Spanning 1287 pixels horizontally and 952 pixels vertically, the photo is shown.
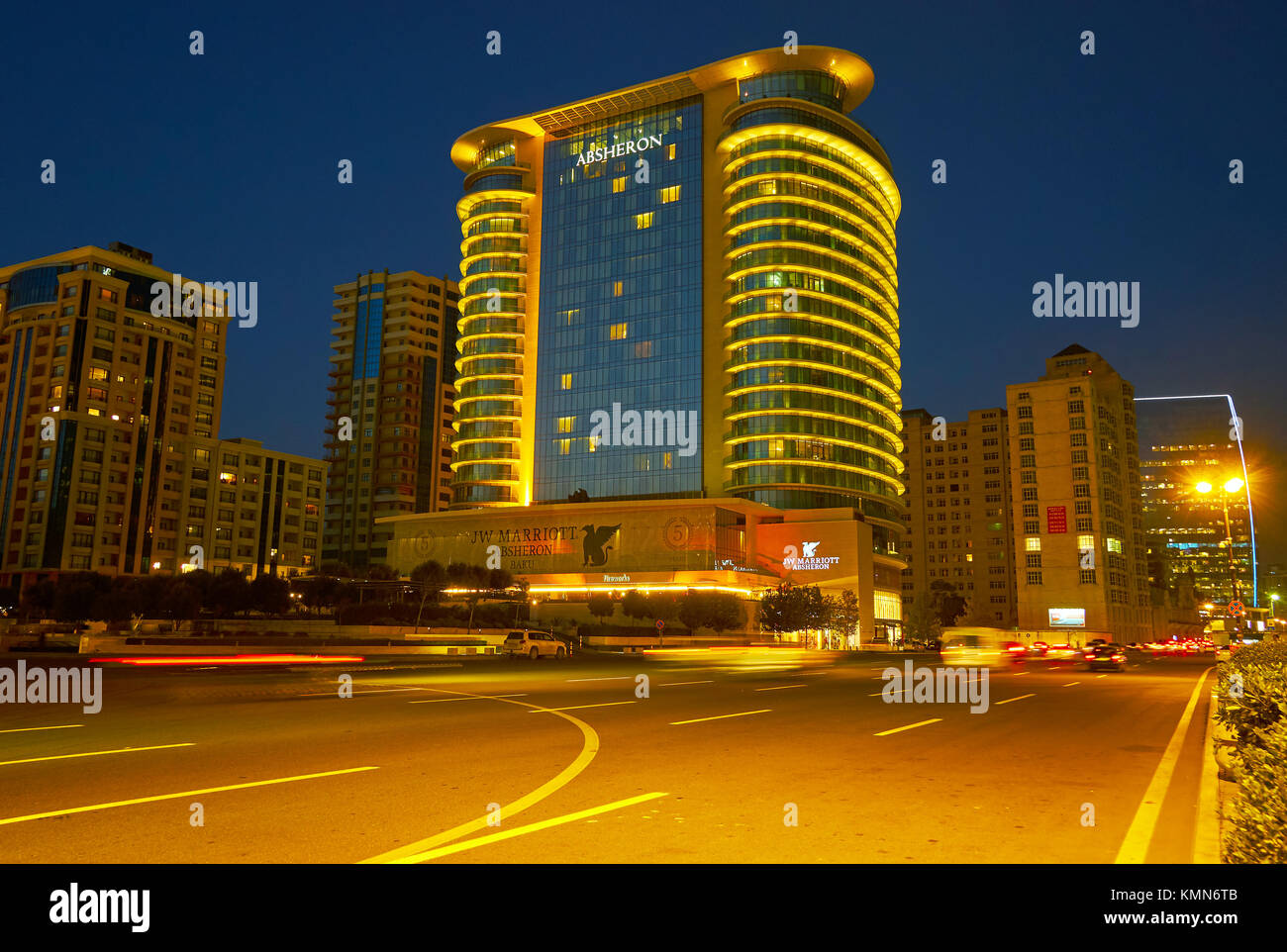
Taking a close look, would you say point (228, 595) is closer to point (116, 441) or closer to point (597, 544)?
point (597, 544)

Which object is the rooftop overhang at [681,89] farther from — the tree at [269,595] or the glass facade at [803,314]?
the tree at [269,595]

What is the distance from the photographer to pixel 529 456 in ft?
372

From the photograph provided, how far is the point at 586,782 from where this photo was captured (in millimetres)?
9547

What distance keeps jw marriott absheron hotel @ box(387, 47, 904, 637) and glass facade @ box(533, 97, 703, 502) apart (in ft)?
0.96

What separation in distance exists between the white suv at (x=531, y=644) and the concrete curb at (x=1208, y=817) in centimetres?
3806

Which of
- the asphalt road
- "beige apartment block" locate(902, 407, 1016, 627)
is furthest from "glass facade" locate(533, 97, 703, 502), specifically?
the asphalt road

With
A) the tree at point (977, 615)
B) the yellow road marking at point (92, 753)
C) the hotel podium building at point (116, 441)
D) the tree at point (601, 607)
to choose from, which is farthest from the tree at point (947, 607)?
the yellow road marking at point (92, 753)

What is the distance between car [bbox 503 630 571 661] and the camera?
46.9 m

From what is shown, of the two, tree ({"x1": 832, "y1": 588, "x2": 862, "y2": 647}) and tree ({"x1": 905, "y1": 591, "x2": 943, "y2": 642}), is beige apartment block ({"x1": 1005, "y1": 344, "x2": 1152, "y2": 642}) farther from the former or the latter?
tree ({"x1": 832, "y1": 588, "x2": 862, "y2": 647})

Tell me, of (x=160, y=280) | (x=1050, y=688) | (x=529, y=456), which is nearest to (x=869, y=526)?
(x=529, y=456)

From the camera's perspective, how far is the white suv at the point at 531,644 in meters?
46.9
